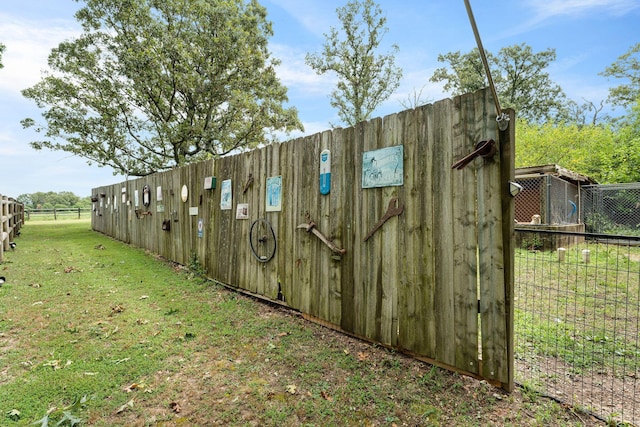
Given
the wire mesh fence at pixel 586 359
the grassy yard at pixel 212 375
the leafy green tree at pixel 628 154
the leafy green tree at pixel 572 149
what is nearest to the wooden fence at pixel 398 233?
the grassy yard at pixel 212 375

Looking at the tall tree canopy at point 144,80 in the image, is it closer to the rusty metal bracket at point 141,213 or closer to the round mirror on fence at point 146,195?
the rusty metal bracket at point 141,213

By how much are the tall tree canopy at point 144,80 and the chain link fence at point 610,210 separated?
13334mm

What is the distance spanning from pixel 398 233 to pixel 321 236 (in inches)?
34.0

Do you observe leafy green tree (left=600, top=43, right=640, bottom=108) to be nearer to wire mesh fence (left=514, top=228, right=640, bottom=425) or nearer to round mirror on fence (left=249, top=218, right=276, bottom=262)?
wire mesh fence (left=514, top=228, right=640, bottom=425)

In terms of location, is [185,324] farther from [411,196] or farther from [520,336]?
[520,336]

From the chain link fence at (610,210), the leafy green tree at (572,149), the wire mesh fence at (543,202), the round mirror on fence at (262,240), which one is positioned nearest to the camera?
the round mirror on fence at (262,240)

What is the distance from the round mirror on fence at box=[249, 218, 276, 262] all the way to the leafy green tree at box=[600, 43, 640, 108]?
72.2 feet

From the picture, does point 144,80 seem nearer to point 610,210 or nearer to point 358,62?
point 358,62

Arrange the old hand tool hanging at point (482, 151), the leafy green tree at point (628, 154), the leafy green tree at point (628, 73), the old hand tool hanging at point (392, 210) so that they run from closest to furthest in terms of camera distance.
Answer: the old hand tool hanging at point (482, 151) < the old hand tool hanging at point (392, 210) < the leafy green tree at point (628, 154) < the leafy green tree at point (628, 73)

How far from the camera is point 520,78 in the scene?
2042 centimetres

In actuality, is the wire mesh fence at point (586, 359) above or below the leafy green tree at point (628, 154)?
below

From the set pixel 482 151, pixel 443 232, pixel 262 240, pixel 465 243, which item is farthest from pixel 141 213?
pixel 482 151

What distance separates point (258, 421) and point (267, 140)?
45.4ft

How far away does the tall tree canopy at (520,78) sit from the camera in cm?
1980
